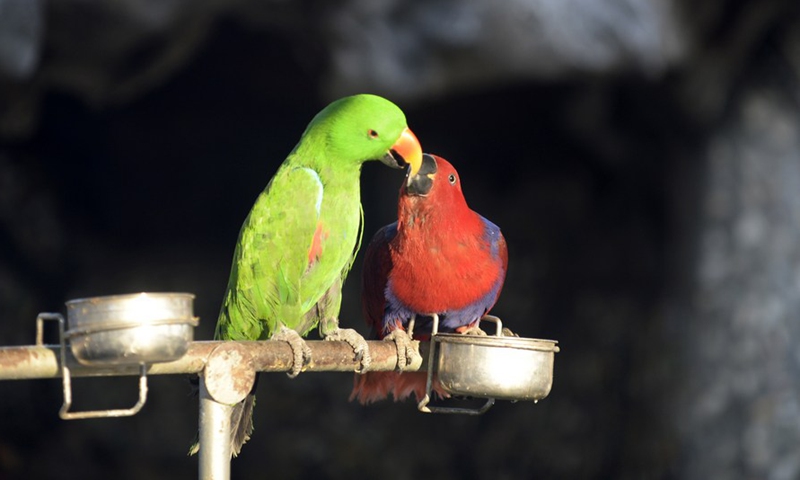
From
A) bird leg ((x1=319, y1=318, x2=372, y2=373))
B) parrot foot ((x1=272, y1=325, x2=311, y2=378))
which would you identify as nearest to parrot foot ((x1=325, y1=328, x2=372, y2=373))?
bird leg ((x1=319, y1=318, x2=372, y2=373))

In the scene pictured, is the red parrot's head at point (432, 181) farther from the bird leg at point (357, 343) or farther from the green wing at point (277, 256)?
the bird leg at point (357, 343)

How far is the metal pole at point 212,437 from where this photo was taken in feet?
4.59

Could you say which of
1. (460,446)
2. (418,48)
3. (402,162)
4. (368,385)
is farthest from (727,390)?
(402,162)

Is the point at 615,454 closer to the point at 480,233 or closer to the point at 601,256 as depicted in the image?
the point at 601,256

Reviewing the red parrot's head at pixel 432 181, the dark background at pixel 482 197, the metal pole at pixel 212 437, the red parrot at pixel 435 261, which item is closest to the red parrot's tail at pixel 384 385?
the red parrot at pixel 435 261

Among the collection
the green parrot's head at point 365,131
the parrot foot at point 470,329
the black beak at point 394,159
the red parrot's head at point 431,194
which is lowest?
the parrot foot at point 470,329

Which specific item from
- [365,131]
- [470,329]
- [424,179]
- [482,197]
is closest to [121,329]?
[365,131]

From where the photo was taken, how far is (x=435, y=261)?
2.12 meters

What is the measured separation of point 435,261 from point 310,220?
344mm

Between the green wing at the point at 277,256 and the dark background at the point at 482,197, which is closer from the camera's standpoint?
the green wing at the point at 277,256

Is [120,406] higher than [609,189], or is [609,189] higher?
[609,189]

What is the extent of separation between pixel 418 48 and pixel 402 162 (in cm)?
165

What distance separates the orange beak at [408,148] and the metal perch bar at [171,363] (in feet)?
1.33

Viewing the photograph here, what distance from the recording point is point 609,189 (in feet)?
15.5
